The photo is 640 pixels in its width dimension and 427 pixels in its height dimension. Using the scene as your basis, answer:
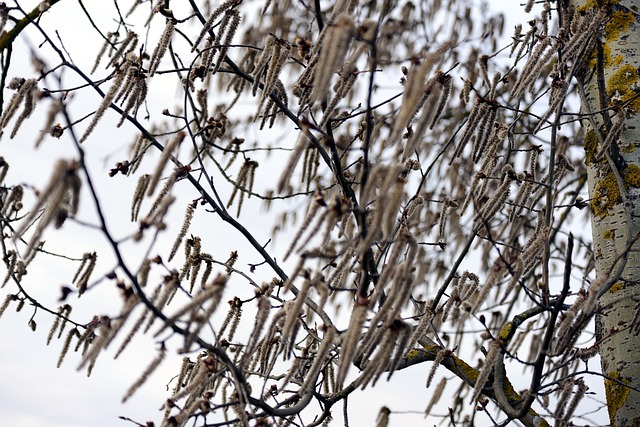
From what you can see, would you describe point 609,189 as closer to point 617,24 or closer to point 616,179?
point 616,179

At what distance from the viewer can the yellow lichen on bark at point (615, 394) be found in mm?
2377

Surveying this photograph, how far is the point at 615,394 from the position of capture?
94.5 inches

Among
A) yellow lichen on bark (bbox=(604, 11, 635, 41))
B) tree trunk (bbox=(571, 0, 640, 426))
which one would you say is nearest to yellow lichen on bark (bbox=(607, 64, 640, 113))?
tree trunk (bbox=(571, 0, 640, 426))

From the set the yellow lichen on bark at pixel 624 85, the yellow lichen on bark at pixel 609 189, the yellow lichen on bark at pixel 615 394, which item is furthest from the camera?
the yellow lichen on bark at pixel 624 85

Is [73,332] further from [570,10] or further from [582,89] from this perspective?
[570,10]

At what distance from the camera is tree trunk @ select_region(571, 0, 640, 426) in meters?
2.40

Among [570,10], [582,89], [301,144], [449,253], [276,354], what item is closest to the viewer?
[301,144]

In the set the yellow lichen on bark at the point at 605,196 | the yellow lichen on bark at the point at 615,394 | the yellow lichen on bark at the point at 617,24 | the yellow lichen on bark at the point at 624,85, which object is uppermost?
the yellow lichen on bark at the point at 617,24

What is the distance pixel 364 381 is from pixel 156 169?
54 cm

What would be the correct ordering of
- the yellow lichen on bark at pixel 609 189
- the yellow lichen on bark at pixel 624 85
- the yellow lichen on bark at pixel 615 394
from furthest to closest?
the yellow lichen on bark at pixel 624 85
the yellow lichen on bark at pixel 609 189
the yellow lichen on bark at pixel 615 394

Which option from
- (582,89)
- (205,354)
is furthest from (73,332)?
(582,89)

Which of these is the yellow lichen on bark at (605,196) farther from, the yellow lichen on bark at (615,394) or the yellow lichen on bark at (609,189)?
the yellow lichen on bark at (615,394)

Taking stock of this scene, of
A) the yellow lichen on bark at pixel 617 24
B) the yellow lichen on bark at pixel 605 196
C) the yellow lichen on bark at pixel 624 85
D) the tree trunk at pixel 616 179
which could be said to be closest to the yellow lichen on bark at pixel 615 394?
the tree trunk at pixel 616 179

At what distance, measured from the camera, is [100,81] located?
2127 millimetres
